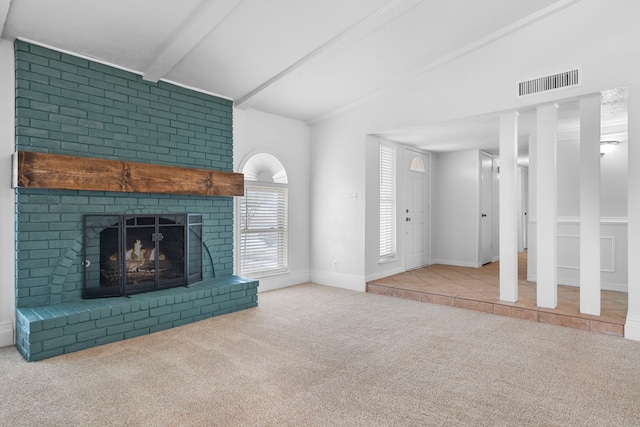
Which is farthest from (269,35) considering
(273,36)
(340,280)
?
(340,280)

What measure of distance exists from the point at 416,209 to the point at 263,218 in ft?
9.97

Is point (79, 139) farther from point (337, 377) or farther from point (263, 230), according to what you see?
point (337, 377)

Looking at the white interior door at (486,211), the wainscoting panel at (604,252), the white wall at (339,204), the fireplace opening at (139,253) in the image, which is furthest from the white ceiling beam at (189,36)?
the white interior door at (486,211)

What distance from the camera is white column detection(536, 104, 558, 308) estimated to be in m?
4.07

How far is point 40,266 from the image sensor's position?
3508 mm

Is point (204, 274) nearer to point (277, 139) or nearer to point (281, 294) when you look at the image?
point (281, 294)

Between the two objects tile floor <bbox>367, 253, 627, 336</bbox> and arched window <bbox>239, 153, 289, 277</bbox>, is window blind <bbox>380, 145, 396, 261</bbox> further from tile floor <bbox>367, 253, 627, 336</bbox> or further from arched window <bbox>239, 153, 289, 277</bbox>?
arched window <bbox>239, 153, 289, 277</bbox>

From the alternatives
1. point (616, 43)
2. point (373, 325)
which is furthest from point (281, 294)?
point (616, 43)

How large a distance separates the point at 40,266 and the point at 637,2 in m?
5.96

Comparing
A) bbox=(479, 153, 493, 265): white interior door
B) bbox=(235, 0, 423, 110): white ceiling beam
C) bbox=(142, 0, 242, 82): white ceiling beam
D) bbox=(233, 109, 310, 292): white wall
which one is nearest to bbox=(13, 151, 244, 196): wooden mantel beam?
bbox=(233, 109, 310, 292): white wall

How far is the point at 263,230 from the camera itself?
5559 millimetres

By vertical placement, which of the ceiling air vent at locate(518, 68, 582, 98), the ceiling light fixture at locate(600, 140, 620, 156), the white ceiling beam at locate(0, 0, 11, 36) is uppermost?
the white ceiling beam at locate(0, 0, 11, 36)

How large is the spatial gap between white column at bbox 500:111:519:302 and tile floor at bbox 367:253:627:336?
0.27m

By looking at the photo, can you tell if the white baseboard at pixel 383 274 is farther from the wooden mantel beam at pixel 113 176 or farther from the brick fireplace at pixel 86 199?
the wooden mantel beam at pixel 113 176
